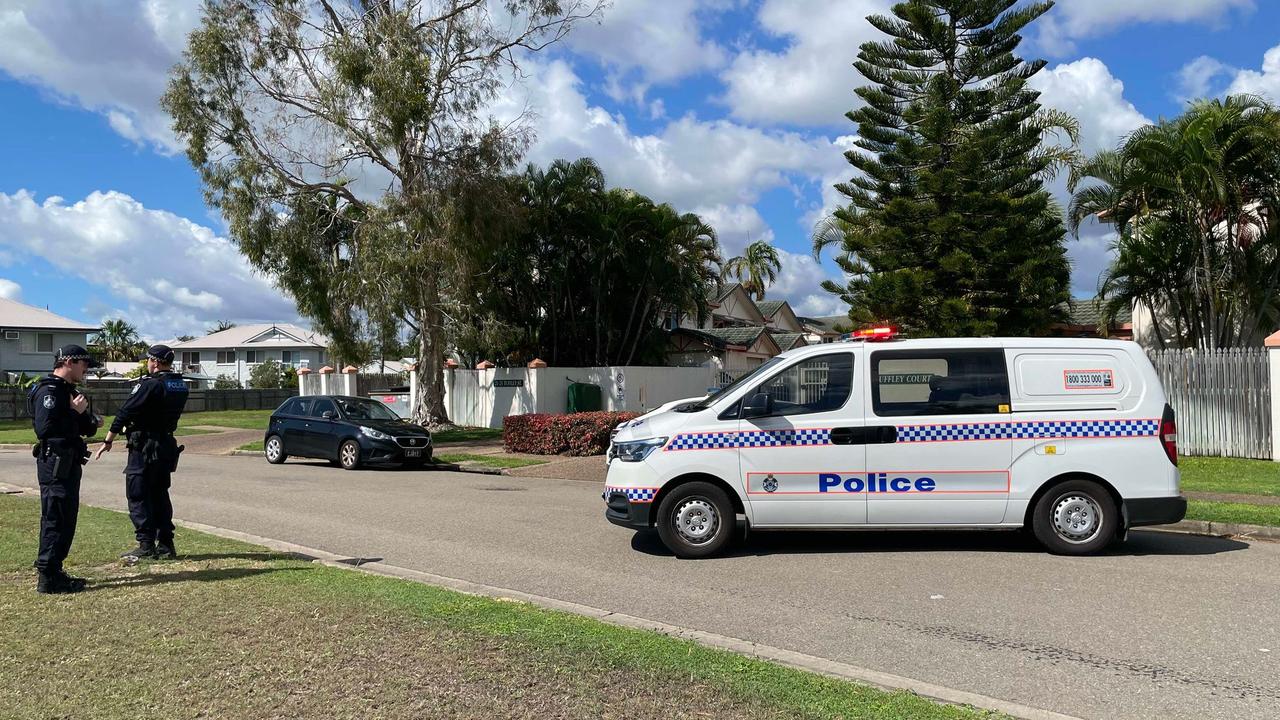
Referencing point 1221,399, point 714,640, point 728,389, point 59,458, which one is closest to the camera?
point 714,640

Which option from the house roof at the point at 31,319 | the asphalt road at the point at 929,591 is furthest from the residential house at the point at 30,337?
the asphalt road at the point at 929,591

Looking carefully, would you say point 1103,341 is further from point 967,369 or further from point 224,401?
point 224,401

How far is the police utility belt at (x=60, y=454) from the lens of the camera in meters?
6.64

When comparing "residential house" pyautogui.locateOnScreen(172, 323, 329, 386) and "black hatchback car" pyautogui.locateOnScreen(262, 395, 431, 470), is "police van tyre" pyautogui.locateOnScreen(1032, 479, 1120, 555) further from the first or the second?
"residential house" pyautogui.locateOnScreen(172, 323, 329, 386)

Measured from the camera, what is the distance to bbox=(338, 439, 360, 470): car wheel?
18.2m

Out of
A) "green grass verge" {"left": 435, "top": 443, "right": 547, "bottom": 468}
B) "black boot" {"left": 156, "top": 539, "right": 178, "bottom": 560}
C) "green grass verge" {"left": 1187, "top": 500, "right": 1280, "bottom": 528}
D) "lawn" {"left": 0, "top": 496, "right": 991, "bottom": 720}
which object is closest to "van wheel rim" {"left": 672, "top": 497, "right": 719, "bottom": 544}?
"lawn" {"left": 0, "top": 496, "right": 991, "bottom": 720}

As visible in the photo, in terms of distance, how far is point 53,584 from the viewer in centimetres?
651

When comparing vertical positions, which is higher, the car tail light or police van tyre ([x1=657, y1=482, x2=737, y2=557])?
the car tail light

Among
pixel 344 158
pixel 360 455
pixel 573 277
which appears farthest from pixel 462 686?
pixel 573 277

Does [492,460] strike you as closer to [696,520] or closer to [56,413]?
[696,520]

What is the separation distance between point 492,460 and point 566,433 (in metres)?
1.82

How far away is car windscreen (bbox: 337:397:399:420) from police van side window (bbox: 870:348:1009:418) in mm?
12841

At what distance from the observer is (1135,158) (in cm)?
2152

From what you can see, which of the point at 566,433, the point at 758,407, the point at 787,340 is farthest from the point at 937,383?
the point at 787,340
